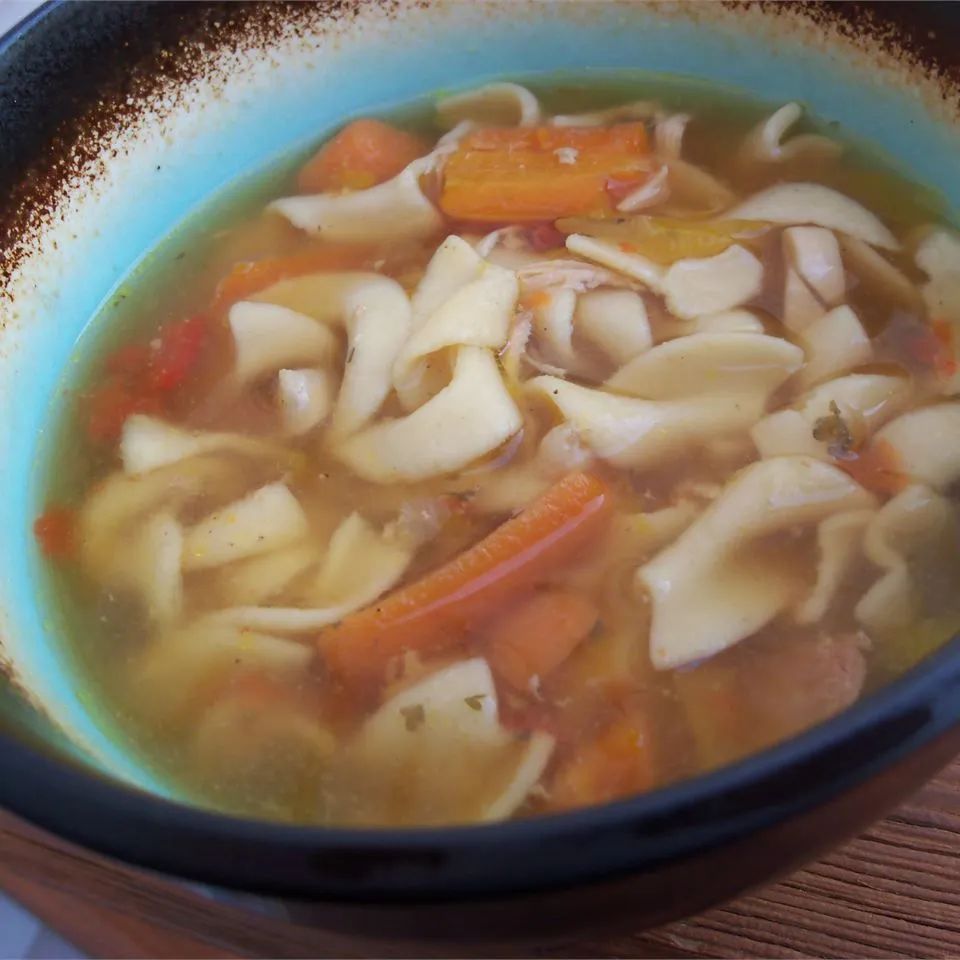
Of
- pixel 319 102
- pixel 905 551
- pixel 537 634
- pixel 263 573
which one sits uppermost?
pixel 319 102

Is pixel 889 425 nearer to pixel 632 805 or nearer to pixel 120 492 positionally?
pixel 632 805

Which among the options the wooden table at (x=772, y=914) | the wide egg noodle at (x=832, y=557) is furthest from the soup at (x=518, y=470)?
the wooden table at (x=772, y=914)

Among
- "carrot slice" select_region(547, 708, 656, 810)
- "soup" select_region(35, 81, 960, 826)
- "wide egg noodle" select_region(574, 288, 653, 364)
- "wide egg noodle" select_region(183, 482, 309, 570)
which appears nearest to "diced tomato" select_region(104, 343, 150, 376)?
"soup" select_region(35, 81, 960, 826)

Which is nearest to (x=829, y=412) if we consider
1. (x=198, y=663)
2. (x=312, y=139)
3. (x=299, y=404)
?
(x=299, y=404)

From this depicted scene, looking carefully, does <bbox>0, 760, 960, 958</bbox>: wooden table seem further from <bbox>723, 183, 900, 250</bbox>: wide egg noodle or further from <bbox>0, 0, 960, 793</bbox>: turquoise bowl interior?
<bbox>723, 183, 900, 250</bbox>: wide egg noodle

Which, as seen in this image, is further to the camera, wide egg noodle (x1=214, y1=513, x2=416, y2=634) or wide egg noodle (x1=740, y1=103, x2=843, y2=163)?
wide egg noodle (x1=740, y1=103, x2=843, y2=163)

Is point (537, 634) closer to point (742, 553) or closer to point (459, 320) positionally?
point (742, 553)

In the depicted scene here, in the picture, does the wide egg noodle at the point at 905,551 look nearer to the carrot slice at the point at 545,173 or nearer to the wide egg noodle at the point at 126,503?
the carrot slice at the point at 545,173
